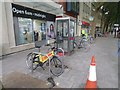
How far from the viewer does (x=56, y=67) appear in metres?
4.83

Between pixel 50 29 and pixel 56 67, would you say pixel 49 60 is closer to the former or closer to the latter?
pixel 56 67

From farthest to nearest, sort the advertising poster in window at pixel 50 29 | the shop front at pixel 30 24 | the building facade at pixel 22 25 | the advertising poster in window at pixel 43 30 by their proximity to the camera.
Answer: the advertising poster in window at pixel 50 29 → the advertising poster in window at pixel 43 30 → the shop front at pixel 30 24 → the building facade at pixel 22 25

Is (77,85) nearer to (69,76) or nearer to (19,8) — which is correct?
(69,76)

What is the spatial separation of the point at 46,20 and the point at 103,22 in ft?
87.0

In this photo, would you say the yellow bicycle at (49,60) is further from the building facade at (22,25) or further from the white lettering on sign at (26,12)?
the white lettering on sign at (26,12)

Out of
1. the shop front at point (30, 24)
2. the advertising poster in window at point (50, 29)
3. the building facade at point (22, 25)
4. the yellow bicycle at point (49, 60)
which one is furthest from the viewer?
the advertising poster in window at point (50, 29)

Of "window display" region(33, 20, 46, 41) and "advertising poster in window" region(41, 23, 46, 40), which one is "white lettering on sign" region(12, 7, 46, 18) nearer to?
"window display" region(33, 20, 46, 41)

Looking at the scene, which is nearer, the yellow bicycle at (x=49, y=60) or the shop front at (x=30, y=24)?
the yellow bicycle at (x=49, y=60)

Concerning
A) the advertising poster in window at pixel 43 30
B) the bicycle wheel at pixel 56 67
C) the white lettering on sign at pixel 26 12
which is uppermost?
the white lettering on sign at pixel 26 12

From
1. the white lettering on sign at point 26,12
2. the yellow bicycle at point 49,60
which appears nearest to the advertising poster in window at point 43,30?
the white lettering on sign at point 26,12

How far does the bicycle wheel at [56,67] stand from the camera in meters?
4.34

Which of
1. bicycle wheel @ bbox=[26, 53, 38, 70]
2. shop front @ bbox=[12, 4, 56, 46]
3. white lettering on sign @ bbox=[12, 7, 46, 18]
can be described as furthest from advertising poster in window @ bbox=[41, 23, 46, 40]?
bicycle wheel @ bbox=[26, 53, 38, 70]

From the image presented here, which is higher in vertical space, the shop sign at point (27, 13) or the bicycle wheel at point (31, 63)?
the shop sign at point (27, 13)

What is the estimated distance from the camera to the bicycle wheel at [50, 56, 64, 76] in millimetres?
4336
